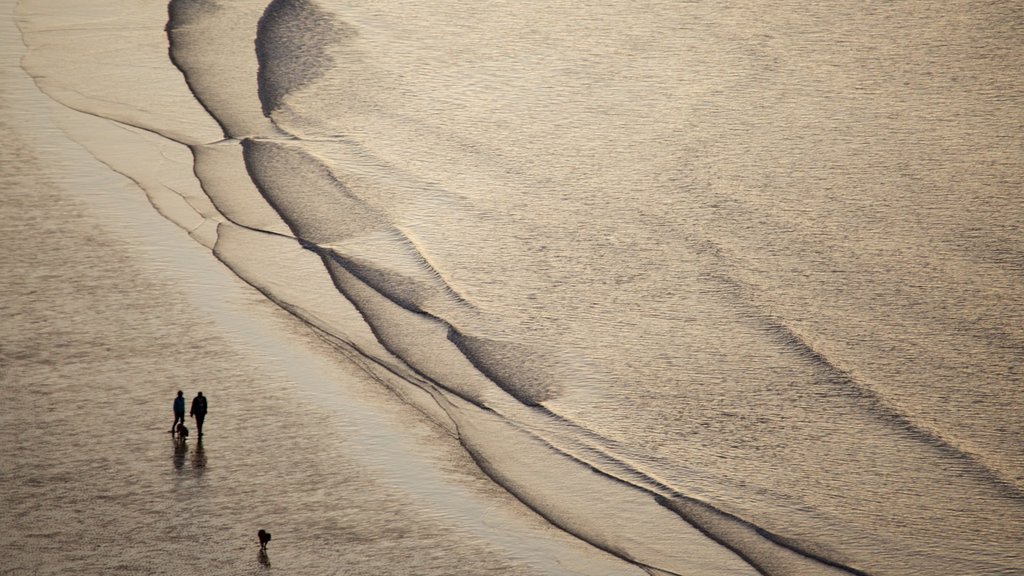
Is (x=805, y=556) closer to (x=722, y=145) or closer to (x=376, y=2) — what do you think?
(x=722, y=145)

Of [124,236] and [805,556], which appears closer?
[805,556]

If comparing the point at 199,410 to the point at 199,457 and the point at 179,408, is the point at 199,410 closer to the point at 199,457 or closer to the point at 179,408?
the point at 179,408

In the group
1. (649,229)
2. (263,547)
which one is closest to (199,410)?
(263,547)

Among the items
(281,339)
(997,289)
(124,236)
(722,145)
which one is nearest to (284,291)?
(281,339)

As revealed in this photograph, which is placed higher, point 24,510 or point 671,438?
point 671,438

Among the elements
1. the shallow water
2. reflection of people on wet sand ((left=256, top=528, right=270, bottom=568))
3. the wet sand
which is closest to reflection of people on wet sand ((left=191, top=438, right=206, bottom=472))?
the wet sand

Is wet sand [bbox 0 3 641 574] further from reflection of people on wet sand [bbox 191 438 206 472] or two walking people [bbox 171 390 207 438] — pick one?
two walking people [bbox 171 390 207 438]

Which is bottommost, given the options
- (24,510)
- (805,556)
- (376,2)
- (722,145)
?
(24,510)
